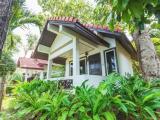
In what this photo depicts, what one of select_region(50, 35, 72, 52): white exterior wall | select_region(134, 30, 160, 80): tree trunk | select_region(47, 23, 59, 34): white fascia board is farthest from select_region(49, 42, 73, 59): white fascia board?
select_region(134, 30, 160, 80): tree trunk

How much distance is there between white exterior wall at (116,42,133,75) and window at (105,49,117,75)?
274mm

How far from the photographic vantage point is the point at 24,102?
5844 mm

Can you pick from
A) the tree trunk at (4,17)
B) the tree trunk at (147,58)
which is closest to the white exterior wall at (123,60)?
the tree trunk at (147,58)

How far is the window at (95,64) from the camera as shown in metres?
11.4

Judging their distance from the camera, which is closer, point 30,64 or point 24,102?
point 24,102

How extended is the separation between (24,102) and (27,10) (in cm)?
805

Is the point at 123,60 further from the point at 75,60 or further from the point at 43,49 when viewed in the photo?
the point at 43,49

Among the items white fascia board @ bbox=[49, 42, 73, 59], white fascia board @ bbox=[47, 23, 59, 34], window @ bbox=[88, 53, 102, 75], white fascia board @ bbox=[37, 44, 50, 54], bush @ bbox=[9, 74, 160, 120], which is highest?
white fascia board @ bbox=[47, 23, 59, 34]

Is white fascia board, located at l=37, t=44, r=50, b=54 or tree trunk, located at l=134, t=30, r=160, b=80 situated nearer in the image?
tree trunk, located at l=134, t=30, r=160, b=80

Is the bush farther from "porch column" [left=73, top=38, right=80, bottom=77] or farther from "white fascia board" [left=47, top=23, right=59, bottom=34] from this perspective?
"white fascia board" [left=47, top=23, right=59, bottom=34]

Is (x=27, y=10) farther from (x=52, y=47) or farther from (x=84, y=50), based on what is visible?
(x=84, y=50)

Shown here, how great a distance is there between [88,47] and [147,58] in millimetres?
4894

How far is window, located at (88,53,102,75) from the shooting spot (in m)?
11.4

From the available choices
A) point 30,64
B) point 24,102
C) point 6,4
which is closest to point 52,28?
point 24,102
